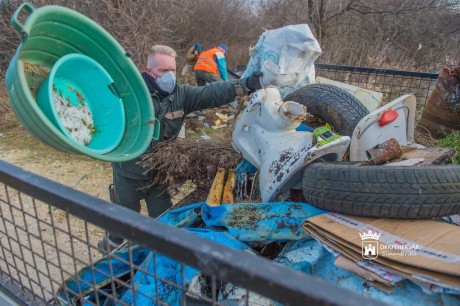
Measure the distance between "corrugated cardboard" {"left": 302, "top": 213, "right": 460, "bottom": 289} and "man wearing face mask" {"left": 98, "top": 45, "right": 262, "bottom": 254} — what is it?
125cm

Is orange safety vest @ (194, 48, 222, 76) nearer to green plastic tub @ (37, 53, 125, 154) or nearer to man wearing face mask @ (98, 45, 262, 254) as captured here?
man wearing face mask @ (98, 45, 262, 254)

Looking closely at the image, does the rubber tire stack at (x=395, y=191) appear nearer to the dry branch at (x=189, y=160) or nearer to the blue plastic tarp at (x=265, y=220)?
the blue plastic tarp at (x=265, y=220)

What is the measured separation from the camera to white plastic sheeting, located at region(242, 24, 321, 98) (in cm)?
250

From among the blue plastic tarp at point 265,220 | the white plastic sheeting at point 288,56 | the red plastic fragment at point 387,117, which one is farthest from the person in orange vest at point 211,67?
the blue plastic tarp at point 265,220


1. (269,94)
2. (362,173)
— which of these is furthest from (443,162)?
(269,94)

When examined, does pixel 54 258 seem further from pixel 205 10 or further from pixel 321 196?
pixel 205 10

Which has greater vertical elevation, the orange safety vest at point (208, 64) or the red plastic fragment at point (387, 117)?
the red plastic fragment at point (387, 117)

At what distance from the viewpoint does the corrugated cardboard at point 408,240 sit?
1263mm

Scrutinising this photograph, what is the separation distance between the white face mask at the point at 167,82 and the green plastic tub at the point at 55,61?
792 millimetres

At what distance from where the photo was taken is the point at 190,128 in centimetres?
602

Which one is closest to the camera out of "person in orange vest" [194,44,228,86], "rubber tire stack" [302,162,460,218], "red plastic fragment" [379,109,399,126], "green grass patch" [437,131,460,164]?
"rubber tire stack" [302,162,460,218]

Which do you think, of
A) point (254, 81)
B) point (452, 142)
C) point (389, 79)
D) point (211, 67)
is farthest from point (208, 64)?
point (452, 142)

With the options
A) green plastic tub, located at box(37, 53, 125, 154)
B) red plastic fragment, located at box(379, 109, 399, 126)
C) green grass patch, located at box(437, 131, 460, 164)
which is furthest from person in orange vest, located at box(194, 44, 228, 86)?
green plastic tub, located at box(37, 53, 125, 154)

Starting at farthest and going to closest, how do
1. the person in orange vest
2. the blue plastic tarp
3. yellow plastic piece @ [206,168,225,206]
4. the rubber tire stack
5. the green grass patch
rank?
1. the person in orange vest
2. the green grass patch
3. yellow plastic piece @ [206,168,225,206]
4. the blue plastic tarp
5. the rubber tire stack
